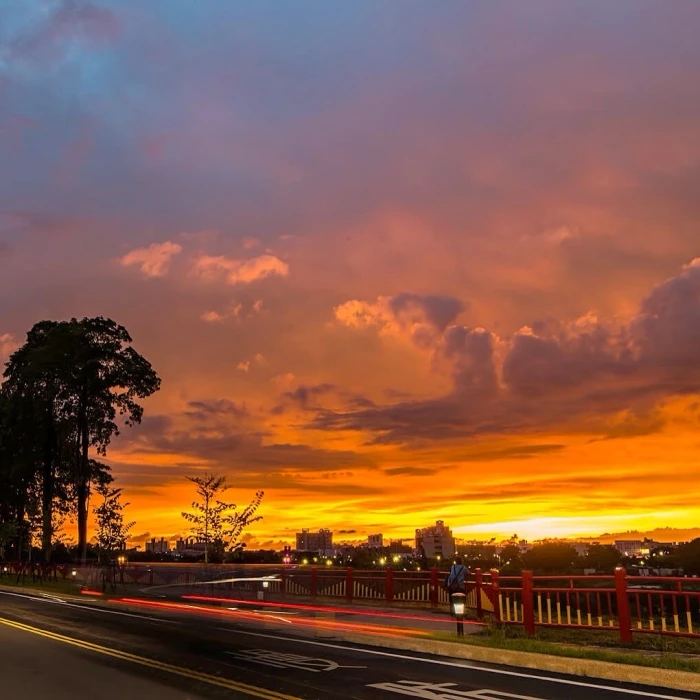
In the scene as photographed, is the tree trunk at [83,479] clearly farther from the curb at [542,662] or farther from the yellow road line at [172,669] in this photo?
the curb at [542,662]

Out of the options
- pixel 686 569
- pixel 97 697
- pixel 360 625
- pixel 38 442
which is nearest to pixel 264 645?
pixel 360 625

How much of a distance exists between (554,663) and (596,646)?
6.70ft

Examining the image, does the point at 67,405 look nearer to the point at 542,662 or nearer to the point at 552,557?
the point at 542,662

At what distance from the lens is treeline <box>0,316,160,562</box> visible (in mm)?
50406

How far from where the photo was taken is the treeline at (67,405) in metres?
50.4

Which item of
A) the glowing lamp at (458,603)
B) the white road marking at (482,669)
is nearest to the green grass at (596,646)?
the glowing lamp at (458,603)

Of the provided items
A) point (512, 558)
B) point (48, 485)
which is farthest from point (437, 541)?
point (48, 485)

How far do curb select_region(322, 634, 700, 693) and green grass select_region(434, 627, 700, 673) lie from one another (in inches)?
8.0

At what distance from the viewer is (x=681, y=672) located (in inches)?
416

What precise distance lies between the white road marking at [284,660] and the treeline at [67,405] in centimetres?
3716

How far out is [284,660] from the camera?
1323cm

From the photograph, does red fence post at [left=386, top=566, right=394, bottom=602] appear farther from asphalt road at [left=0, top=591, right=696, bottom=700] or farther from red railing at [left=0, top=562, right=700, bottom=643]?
asphalt road at [left=0, top=591, right=696, bottom=700]

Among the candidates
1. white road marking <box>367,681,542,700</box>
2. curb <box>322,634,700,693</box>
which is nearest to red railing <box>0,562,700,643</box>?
curb <box>322,634,700,693</box>

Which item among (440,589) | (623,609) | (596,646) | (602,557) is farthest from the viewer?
(602,557)
